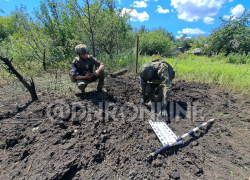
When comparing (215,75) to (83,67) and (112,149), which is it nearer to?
(83,67)

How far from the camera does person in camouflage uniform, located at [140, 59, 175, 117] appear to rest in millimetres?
2268

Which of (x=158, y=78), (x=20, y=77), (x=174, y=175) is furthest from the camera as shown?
(x=158, y=78)

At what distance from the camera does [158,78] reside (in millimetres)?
2516

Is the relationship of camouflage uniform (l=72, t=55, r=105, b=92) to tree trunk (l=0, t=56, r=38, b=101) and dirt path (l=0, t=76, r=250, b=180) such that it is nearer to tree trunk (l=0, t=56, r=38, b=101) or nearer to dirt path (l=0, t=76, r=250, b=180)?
dirt path (l=0, t=76, r=250, b=180)

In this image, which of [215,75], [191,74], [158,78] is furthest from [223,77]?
[158,78]

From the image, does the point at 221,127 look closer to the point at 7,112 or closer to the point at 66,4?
the point at 7,112

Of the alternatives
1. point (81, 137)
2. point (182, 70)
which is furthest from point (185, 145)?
point (182, 70)

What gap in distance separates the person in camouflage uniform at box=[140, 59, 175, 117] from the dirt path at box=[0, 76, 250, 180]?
1.64 feet

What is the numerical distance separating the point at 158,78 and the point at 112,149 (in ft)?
5.35

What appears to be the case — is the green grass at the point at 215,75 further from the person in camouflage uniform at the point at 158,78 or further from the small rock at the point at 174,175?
the small rock at the point at 174,175

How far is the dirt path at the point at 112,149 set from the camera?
4.34 feet

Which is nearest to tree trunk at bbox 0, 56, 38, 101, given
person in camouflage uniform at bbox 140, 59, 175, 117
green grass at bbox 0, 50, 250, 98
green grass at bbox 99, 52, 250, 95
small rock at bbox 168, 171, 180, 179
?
green grass at bbox 0, 50, 250, 98

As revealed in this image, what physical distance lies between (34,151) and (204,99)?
3.61 metres

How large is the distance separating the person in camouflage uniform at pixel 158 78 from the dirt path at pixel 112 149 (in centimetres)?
50
